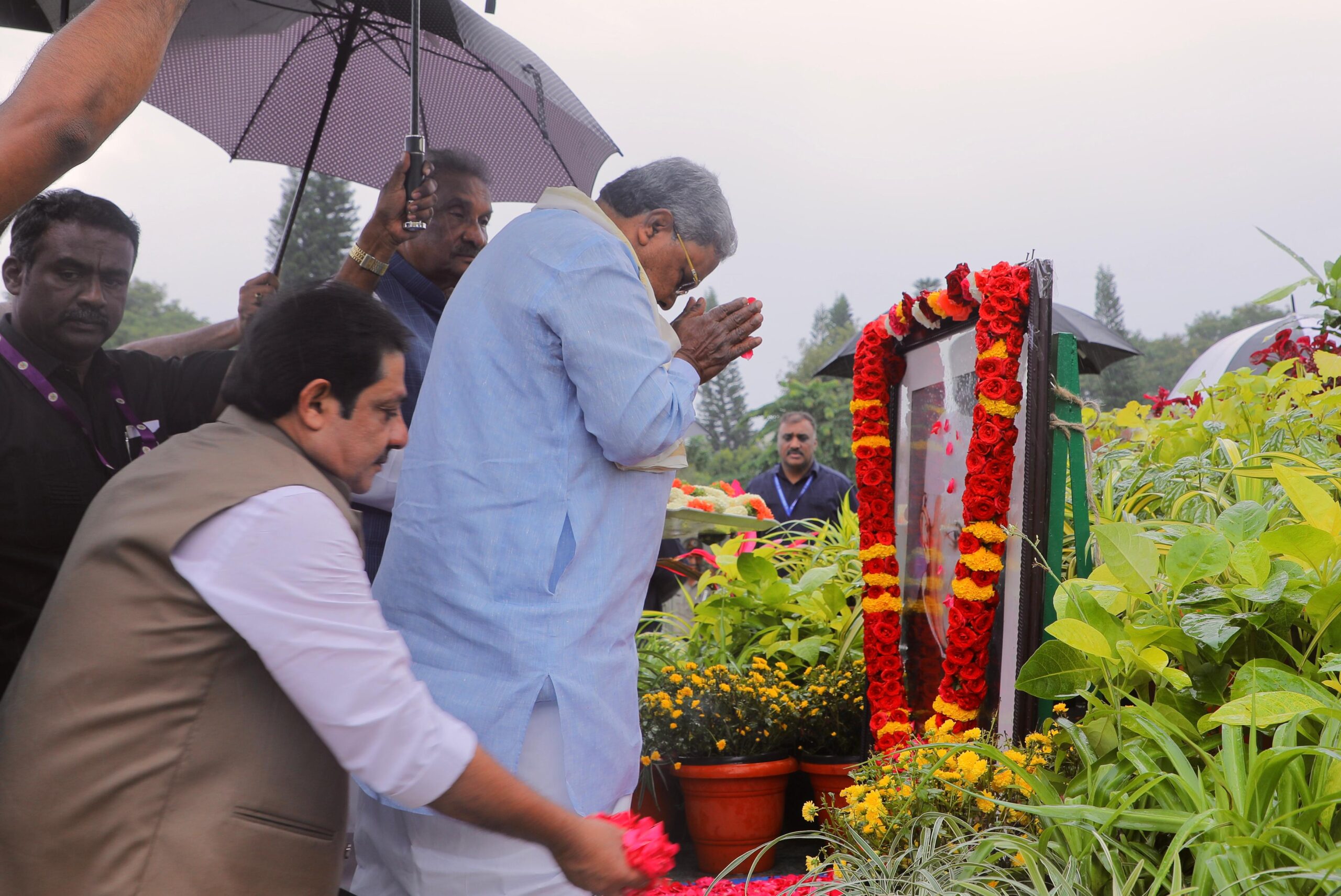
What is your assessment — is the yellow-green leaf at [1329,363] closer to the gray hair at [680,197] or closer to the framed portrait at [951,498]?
the framed portrait at [951,498]

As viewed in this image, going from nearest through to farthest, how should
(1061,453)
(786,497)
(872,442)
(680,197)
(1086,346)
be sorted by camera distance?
1. (680,197)
2. (1061,453)
3. (872,442)
4. (786,497)
5. (1086,346)

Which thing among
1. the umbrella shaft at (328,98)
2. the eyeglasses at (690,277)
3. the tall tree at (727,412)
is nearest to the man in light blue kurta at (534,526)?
the eyeglasses at (690,277)

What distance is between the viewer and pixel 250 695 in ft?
4.27

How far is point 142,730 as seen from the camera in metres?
1.23

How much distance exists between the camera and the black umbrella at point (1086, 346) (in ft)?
27.8

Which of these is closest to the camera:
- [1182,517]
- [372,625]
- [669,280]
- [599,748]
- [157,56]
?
[157,56]

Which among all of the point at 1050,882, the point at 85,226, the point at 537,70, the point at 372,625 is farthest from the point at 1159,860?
the point at 537,70

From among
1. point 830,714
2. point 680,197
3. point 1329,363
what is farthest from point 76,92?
point 830,714

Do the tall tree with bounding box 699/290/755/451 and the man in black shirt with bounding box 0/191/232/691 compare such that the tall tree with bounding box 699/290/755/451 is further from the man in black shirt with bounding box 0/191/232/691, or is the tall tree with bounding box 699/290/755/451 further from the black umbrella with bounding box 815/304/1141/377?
the man in black shirt with bounding box 0/191/232/691

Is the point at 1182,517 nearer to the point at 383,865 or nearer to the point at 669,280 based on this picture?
the point at 669,280

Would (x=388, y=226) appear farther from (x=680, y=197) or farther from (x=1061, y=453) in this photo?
(x=1061, y=453)

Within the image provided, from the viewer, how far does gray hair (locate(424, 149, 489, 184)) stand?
287 cm

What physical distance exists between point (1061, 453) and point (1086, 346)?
7.92 meters

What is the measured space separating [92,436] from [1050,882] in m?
1.88
